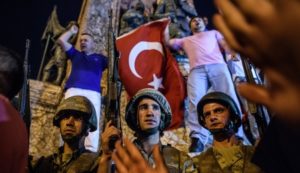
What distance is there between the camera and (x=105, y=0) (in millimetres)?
12344

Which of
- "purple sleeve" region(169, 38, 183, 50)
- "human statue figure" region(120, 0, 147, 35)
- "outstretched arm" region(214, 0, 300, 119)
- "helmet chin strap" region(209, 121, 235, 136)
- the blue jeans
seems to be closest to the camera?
"outstretched arm" region(214, 0, 300, 119)

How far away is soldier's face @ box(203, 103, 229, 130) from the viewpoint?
411cm

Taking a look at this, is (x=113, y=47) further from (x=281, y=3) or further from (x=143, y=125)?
(x=281, y=3)

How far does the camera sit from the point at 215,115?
13.7 ft

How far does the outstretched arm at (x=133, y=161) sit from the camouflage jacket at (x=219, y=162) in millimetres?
2454

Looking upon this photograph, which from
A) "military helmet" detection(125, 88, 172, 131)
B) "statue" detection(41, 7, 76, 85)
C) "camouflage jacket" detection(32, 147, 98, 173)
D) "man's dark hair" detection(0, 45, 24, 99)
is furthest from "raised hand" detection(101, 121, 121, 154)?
"statue" detection(41, 7, 76, 85)

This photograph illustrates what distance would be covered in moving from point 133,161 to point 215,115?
2.95 metres

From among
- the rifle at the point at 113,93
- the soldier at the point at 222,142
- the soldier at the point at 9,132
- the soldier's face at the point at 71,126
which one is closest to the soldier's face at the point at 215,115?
the soldier at the point at 222,142

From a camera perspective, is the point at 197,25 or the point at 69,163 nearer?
the point at 69,163

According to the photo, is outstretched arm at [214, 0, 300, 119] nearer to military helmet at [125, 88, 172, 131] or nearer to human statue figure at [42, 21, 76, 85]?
military helmet at [125, 88, 172, 131]

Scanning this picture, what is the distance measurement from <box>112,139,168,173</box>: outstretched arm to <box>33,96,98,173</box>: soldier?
250cm

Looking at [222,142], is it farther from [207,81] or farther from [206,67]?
[207,81]

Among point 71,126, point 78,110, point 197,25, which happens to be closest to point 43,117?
point 197,25

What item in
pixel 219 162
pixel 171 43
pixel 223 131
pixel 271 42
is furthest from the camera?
pixel 171 43
